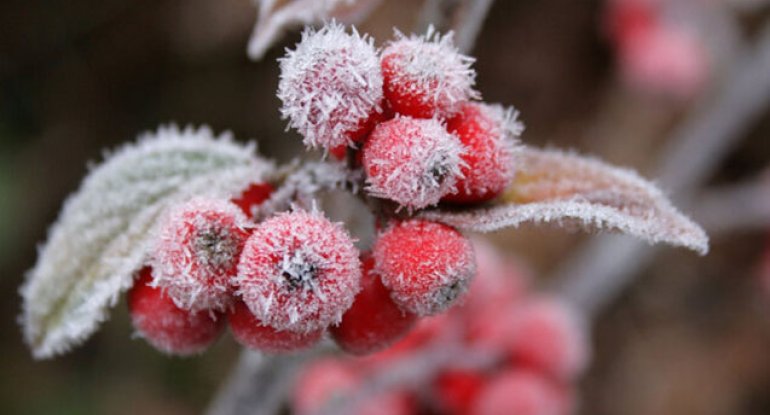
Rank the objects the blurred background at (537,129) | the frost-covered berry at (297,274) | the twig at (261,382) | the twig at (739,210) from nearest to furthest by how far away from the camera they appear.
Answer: the frost-covered berry at (297,274)
the twig at (261,382)
the twig at (739,210)
the blurred background at (537,129)

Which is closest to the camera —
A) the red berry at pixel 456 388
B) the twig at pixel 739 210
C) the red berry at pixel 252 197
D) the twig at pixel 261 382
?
the red berry at pixel 252 197

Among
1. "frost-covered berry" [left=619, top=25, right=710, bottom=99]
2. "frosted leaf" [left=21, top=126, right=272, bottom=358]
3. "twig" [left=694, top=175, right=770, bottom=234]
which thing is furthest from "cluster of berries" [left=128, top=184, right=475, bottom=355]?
"frost-covered berry" [left=619, top=25, right=710, bottom=99]

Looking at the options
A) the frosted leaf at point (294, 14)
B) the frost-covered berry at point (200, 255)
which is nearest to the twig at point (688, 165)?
the frosted leaf at point (294, 14)

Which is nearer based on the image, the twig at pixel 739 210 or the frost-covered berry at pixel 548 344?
the frost-covered berry at pixel 548 344

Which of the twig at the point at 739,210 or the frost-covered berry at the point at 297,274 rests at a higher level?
the twig at the point at 739,210

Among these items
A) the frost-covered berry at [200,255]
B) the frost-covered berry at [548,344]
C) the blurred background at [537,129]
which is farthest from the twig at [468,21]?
the blurred background at [537,129]

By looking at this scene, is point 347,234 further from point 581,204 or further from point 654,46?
point 654,46

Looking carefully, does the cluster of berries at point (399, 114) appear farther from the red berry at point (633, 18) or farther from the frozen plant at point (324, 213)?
the red berry at point (633, 18)

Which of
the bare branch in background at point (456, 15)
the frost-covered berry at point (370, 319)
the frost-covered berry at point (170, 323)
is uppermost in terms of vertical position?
the bare branch in background at point (456, 15)
